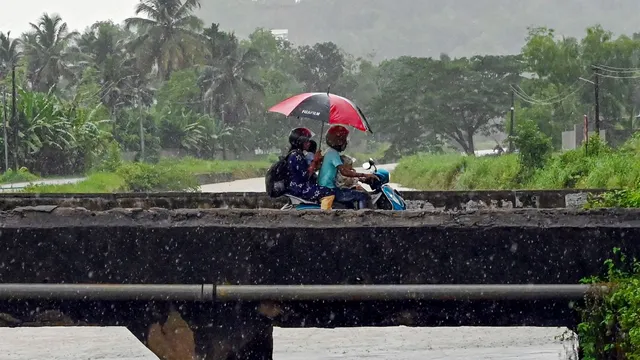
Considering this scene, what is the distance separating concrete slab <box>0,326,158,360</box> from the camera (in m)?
8.22

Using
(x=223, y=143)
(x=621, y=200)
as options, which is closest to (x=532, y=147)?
(x=621, y=200)

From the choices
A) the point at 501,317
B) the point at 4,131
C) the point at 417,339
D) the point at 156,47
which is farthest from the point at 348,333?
the point at 156,47

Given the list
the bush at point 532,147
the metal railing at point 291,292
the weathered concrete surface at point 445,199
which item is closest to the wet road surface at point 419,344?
the weathered concrete surface at point 445,199

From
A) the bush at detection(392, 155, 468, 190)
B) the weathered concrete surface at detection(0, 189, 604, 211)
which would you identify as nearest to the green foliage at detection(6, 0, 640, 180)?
the bush at detection(392, 155, 468, 190)

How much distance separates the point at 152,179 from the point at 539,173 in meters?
25.1

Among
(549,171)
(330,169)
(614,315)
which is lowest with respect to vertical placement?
(549,171)

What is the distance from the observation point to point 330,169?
26.1 feet

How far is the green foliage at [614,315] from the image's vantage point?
170 inches

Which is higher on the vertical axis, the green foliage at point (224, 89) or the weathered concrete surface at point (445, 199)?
the green foliage at point (224, 89)

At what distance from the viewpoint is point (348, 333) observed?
9070 millimetres

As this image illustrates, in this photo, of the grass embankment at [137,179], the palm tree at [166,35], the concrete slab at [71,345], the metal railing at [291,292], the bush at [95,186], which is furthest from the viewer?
the palm tree at [166,35]

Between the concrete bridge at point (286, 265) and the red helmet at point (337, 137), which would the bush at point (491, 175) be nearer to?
the red helmet at point (337, 137)

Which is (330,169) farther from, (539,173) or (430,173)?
(430,173)

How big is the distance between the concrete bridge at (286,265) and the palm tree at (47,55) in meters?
77.2
